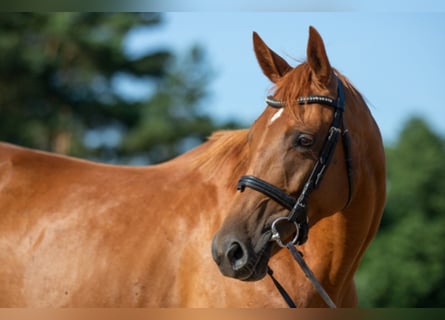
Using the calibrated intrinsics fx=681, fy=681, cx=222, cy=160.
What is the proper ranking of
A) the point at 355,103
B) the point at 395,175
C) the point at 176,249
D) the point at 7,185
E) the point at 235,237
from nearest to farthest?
the point at 235,237
the point at 355,103
the point at 176,249
the point at 7,185
the point at 395,175

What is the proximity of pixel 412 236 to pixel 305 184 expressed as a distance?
822 inches

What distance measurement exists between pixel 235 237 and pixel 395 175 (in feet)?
79.8

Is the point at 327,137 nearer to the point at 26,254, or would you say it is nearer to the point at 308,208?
the point at 308,208

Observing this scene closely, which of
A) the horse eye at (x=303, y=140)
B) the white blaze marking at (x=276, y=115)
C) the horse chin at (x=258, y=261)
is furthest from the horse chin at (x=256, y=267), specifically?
the white blaze marking at (x=276, y=115)

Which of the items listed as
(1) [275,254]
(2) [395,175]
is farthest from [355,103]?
(2) [395,175]

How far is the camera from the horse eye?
3.43 metres

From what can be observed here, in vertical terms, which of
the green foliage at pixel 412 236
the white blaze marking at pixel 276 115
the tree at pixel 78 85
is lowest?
Answer: the green foliage at pixel 412 236

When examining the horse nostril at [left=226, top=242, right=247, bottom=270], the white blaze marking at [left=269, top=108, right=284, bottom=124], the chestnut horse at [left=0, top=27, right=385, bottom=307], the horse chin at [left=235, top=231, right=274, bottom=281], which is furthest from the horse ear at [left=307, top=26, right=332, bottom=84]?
the horse nostril at [left=226, top=242, right=247, bottom=270]

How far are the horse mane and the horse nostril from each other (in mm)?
777

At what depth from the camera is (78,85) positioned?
22.9 meters

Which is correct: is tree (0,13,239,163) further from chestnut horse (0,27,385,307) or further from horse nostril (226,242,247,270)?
horse nostril (226,242,247,270)

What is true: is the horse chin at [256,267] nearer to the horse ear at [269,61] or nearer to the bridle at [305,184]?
the bridle at [305,184]

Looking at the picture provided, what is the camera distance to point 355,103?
378 centimetres

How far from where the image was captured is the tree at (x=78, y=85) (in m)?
20.5
